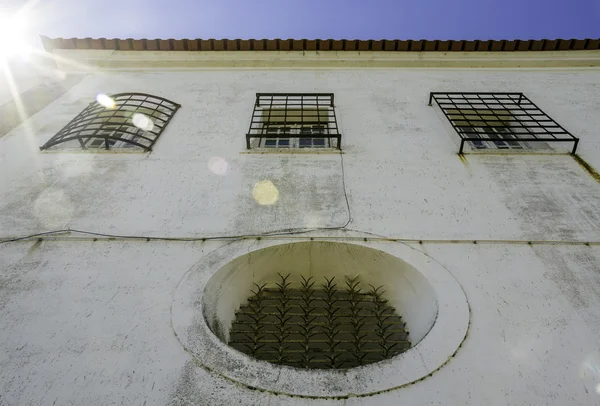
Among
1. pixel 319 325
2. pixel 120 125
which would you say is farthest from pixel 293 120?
pixel 319 325

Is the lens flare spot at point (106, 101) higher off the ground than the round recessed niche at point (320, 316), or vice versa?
the lens flare spot at point (106, 101)

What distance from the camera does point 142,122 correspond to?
6383mm

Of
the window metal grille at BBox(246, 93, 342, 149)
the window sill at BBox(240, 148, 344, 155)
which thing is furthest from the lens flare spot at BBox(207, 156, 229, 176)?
the window metal grille at BBox(246, 93, 342, 149)

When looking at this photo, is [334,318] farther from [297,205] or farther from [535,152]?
[535,152]

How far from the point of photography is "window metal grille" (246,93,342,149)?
601 centimetres

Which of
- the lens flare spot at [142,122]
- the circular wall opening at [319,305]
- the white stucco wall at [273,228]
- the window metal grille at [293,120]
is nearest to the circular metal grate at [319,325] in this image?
the circular wall opening at [319,305]

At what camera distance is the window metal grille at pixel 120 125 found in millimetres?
5617

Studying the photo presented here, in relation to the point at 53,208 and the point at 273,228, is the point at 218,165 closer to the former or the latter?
the point at 273,228

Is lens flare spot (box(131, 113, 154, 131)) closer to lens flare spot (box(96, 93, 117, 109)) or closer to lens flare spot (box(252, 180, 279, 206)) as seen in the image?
lens flare spot (box(96, 93, 117, 109))

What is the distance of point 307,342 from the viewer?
3518 millimetres

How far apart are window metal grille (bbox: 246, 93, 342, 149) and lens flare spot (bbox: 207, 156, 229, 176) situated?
45cm

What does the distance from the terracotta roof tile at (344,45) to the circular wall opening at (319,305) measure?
5455mm

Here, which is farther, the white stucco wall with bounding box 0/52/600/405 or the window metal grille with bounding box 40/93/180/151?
the window metal grille with bounding box 40/93/180/151

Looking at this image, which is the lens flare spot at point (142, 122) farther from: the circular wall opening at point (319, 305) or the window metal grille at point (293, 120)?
the circular wall opening at point (319, 305)
